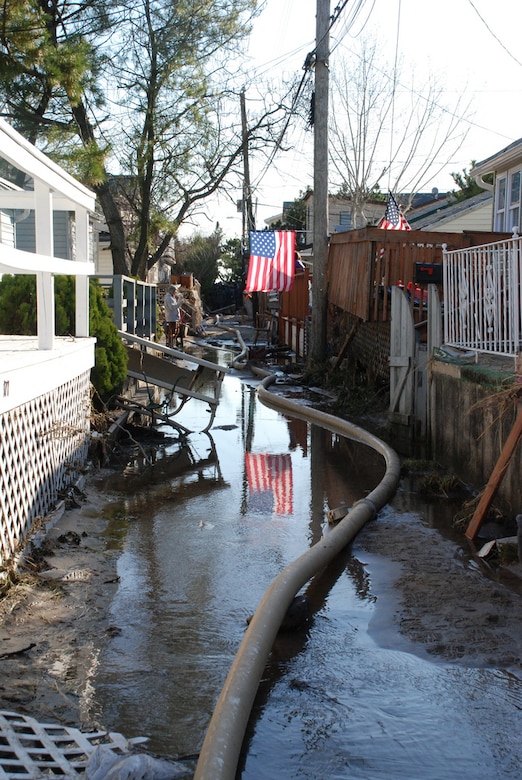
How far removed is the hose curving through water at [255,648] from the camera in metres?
3.05

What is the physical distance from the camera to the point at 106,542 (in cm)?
629

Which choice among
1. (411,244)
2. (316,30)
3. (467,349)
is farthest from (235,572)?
(316,30)

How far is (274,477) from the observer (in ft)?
29.2

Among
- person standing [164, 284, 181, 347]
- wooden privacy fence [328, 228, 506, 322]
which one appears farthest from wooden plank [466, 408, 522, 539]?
person standing [164, 284, 181, 347]

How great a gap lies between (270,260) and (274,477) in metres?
10.7

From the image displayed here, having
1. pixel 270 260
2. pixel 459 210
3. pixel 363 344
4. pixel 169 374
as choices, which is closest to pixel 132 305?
pixel 169 374

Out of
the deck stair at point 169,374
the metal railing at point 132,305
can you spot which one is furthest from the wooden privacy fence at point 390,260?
the metal railing at point 132,305

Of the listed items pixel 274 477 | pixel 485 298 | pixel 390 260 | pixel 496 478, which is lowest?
pixel 274 477

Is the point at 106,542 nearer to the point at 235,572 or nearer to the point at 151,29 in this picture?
the point at 235,572

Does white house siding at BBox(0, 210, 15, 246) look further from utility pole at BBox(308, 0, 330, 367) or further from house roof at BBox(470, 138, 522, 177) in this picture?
house roof at BBox(470, 138, 522, 177)

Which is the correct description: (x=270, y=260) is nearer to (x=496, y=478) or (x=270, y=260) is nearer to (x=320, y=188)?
(x=320, y=188)

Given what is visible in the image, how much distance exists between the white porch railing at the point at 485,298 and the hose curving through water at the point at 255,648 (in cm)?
192

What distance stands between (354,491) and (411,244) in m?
6.44

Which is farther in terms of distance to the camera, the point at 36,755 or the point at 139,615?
the point at 139,615
